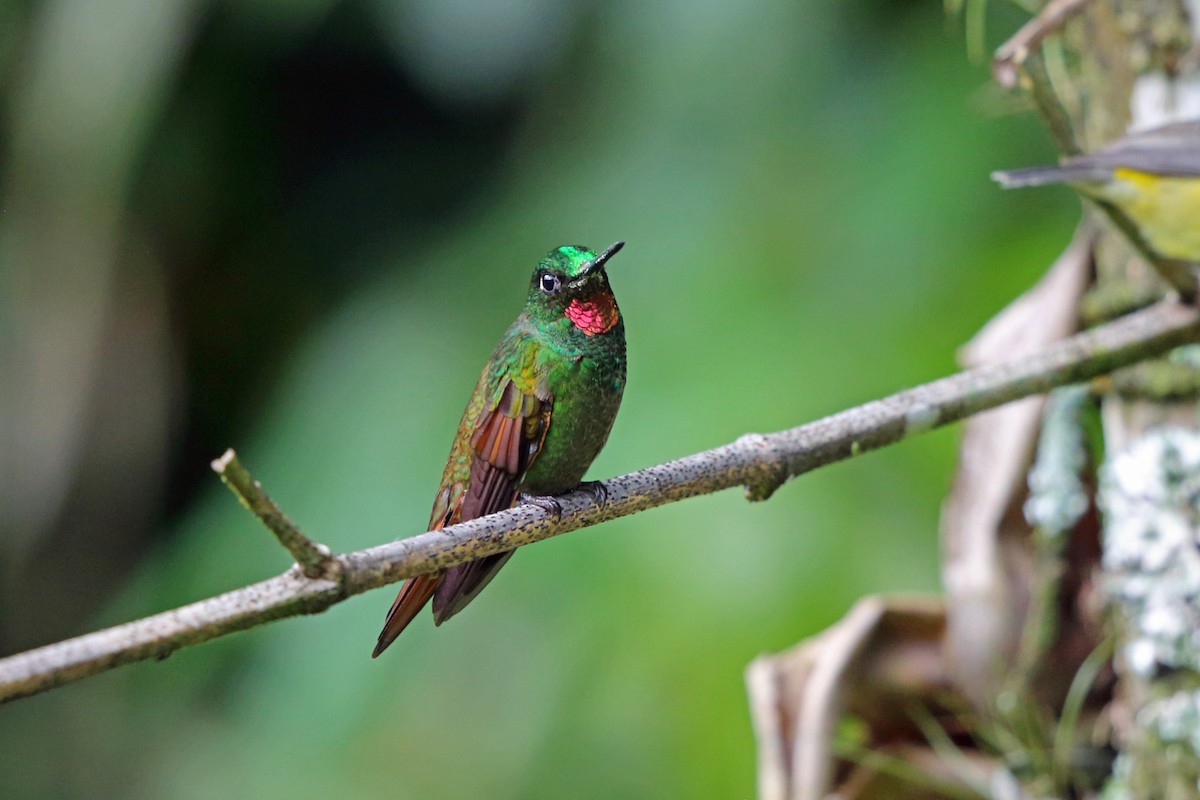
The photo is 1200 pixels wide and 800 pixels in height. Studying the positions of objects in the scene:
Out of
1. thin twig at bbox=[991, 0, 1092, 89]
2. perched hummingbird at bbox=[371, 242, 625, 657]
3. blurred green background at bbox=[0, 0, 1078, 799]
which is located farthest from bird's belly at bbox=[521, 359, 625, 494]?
blurred green background at bbox=[0, 0, 1078, 799]

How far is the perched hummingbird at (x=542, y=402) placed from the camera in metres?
0.74

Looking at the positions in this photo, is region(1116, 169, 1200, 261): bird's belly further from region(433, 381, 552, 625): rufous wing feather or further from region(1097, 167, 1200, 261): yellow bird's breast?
region(433, 381, 552, 625): rufous wing feather

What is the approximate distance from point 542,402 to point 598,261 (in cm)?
15

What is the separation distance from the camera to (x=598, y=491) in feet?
2.74

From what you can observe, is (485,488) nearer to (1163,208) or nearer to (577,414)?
(577,414)

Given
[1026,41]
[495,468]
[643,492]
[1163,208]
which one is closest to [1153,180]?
[1163,208]

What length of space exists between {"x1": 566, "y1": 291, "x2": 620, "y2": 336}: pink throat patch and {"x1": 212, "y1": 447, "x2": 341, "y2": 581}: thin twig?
0.23 metres

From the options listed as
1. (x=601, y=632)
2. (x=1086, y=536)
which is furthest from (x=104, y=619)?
(x=1086, y=536)

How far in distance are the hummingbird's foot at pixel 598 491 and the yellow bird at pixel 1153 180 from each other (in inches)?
30.3

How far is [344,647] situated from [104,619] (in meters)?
0.69

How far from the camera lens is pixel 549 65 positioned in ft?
9.19

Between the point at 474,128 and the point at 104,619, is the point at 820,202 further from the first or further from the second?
the point at 104,619

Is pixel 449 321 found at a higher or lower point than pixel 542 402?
lower

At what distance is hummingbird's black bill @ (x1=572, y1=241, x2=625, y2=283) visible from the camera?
66 cm
